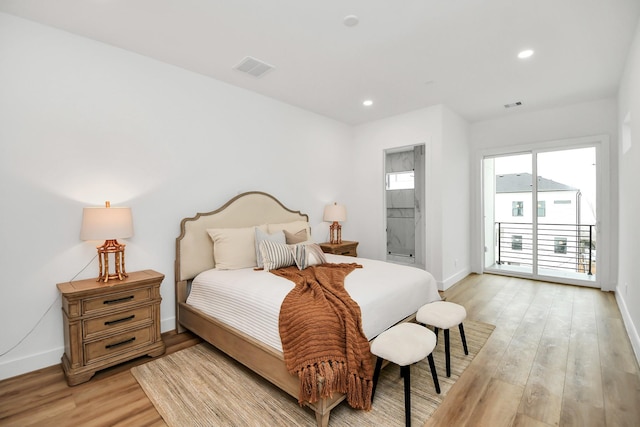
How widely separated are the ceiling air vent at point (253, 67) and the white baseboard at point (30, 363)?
299cm

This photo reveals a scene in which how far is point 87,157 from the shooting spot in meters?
2.54

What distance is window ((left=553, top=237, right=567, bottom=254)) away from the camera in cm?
475

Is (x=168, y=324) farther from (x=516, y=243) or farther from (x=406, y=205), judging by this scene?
(x=516, y=243)

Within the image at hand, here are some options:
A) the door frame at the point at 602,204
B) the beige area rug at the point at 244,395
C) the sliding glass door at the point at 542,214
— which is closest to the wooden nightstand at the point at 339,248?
the beige area rug at the point at 244,395

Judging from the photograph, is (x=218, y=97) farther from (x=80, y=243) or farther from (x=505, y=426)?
(x=505, y=426)

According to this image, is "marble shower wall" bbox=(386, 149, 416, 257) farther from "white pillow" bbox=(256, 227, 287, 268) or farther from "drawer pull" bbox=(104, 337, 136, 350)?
"drawer pull" bbox=(104, 337, 136, 350)

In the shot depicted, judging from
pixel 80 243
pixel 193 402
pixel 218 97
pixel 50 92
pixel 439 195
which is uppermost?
pixel 218 97

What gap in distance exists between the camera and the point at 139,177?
111 inches

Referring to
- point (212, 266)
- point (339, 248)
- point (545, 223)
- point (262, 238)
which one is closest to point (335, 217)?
point (339, 248)

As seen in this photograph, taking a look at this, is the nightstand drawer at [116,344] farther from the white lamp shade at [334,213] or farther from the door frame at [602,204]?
the door frame at [602,204]

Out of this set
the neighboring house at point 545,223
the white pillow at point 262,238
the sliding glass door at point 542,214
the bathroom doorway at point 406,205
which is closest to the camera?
the white pillow at point 262,238

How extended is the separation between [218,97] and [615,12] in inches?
142

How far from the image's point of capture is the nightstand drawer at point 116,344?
2197 millimetres

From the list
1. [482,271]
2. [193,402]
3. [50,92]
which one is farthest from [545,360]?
[50,92]
